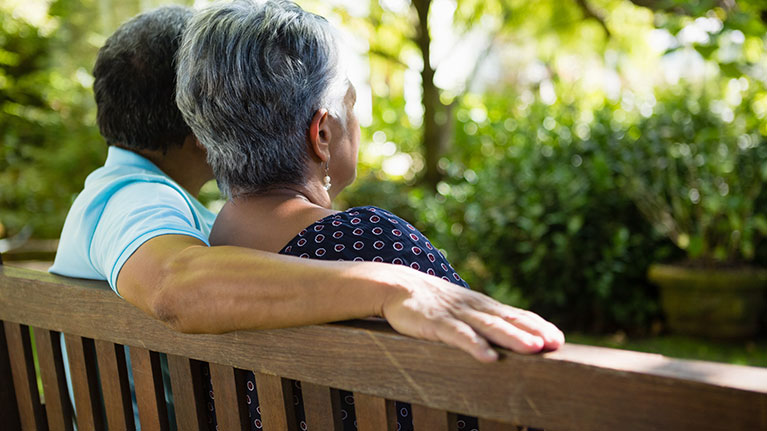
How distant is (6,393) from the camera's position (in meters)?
1.72

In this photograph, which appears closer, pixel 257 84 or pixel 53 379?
pixel 257 84

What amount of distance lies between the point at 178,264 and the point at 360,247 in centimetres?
33

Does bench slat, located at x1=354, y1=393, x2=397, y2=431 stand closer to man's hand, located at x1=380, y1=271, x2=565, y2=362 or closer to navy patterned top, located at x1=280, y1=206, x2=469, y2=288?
man's hand, located at x1=380, y1=271, x2=565, y2=362

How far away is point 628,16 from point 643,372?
9709 mm

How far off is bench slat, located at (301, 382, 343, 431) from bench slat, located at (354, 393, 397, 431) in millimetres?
54

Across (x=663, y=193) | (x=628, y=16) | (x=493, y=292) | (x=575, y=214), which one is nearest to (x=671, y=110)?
(x=663, y=193)

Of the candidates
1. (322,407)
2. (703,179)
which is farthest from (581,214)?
(322,407)

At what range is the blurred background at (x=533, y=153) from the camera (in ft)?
15.8

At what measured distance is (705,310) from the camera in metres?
4.70

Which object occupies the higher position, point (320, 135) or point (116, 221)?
point (320, 135)

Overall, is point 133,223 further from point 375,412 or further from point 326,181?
point 375,412

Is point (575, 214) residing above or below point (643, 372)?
below

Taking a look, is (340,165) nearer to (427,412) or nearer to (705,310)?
(427,412)

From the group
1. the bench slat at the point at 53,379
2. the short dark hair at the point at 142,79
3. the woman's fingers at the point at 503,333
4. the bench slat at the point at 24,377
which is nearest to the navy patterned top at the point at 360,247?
the woman's fingers at the point at 503,333
